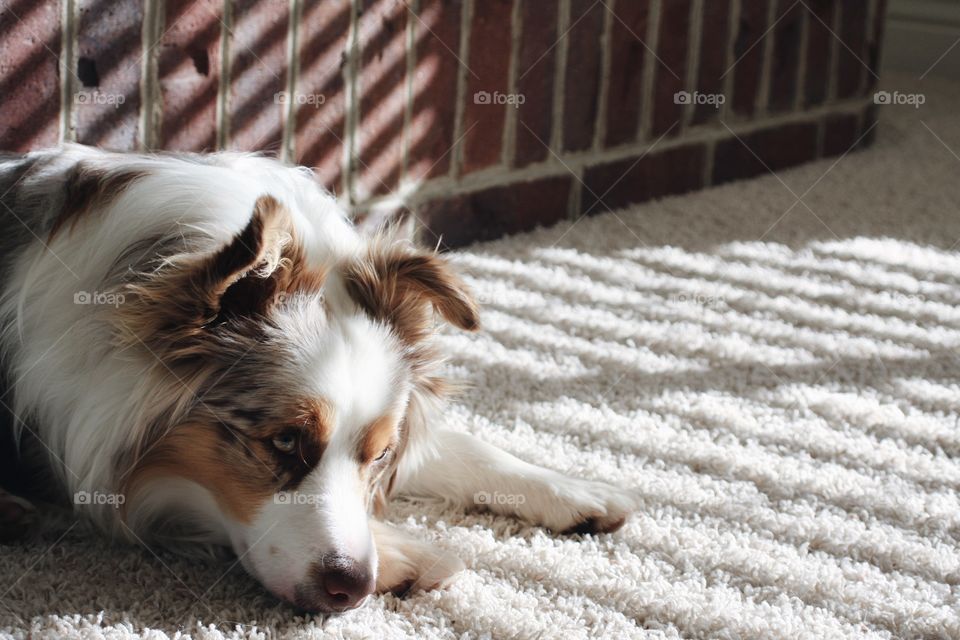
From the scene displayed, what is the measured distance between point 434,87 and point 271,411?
1.83m

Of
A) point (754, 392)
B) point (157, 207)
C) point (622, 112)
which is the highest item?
point (622, 112)

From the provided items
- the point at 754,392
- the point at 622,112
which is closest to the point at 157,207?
the point at 754,392

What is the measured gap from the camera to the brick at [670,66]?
3971mm

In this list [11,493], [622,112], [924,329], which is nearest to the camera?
[11,493]

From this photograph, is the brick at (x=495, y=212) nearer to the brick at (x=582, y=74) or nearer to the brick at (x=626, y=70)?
the brick at (x=582, y=74)

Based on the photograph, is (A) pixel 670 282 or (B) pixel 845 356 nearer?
(B) pixel 845 356

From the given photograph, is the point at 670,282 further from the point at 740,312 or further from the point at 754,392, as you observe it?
the point at 754,392

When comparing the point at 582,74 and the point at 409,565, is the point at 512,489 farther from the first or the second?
the point at 582,74

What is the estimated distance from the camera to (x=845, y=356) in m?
2.93

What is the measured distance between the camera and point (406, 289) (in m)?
1.94

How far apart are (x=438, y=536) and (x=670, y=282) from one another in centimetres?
153

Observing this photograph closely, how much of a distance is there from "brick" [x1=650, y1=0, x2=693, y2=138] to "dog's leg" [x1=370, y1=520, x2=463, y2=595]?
243 cm

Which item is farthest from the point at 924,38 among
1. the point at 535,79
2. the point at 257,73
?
the point at 257,73

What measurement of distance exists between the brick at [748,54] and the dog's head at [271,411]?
9.14ft
